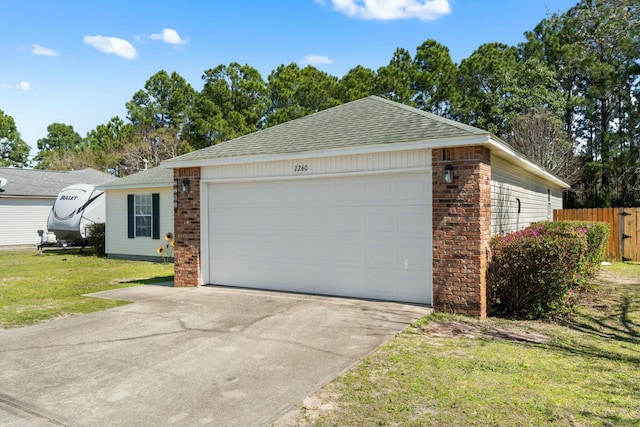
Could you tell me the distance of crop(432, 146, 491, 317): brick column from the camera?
663 centimetres

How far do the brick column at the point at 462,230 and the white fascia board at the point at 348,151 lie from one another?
0.20 metres

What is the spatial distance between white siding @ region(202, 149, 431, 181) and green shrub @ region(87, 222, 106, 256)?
10.8 m

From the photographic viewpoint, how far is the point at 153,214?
51.0ft

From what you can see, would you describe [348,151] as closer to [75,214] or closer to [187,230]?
[187,230]

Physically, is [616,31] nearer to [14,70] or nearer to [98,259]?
[98,259]

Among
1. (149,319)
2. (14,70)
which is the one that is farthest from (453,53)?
(149,319)

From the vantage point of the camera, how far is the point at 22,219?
75.1 feet

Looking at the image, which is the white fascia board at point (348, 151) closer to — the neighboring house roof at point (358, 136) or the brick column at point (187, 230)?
the neighboring house roof at point (358, 136)

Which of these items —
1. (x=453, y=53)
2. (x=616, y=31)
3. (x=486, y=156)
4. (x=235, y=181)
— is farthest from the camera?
(x=453, y=53)

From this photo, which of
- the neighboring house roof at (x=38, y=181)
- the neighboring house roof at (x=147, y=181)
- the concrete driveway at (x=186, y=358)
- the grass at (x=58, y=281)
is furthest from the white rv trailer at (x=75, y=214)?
the concrete driveway at (x=186, y=358)

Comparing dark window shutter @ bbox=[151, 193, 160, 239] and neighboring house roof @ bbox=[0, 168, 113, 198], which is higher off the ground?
neighboring house roof @ bbox=[0, 168, 113, 198]

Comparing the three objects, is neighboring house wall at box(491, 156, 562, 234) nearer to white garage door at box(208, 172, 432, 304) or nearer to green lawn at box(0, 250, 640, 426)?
white garage door at box(208, 172, 432, 304)

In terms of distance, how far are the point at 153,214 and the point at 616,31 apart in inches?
556

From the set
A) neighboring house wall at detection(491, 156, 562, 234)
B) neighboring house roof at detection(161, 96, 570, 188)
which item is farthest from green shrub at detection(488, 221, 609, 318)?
neighboring house roof at detection(161, 96, 570, 188)
